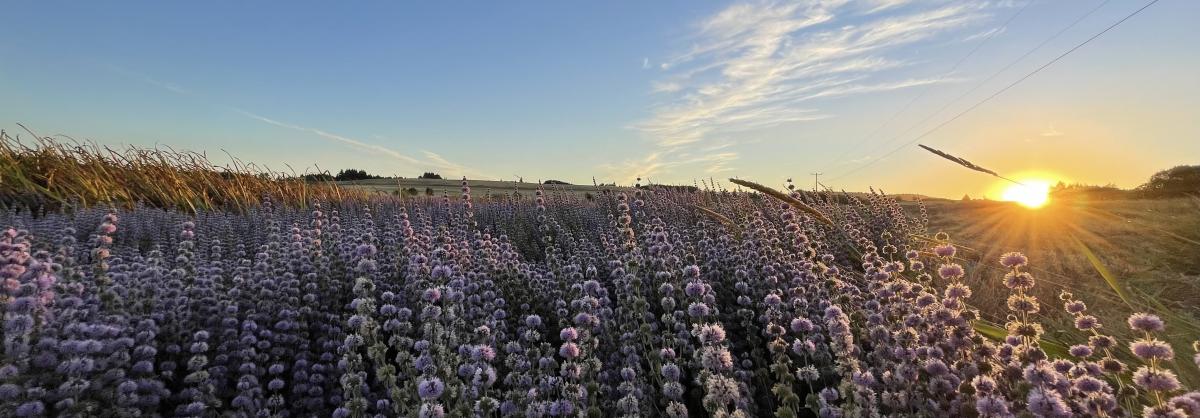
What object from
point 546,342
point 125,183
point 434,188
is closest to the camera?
point 546,342

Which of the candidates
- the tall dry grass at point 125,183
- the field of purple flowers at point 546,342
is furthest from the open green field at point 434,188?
the field of purple flowers at point 546,342

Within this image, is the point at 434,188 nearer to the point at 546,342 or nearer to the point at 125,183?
the point at 125,183

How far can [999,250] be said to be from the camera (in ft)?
23.4

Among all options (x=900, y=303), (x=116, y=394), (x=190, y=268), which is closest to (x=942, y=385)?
(x=900, y=303)

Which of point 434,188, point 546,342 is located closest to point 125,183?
point 546,342

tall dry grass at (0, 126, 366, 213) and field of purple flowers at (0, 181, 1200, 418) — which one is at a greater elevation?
tall dry grass at (0, 126, 366, 213)

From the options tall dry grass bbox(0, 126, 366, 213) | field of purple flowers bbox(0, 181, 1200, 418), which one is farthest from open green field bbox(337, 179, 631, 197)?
field of purple flowers bbox(0, 181, 1200, 418)

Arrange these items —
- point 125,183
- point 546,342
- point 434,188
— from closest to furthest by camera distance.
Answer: point 546,342
point 125,183
point 434,188

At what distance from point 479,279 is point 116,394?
7.87 feet

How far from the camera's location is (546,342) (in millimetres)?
3971

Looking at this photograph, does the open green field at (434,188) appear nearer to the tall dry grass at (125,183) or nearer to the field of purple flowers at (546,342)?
the tall dry grass at (125,183)

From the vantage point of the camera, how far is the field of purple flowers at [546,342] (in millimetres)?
2438

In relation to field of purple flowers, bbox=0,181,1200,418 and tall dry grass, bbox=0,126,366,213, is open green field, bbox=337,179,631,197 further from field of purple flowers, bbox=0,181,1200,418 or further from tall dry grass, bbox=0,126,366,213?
field of purple flowers, bbox=0,181,1200,418

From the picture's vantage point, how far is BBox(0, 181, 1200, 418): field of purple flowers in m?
2.44
